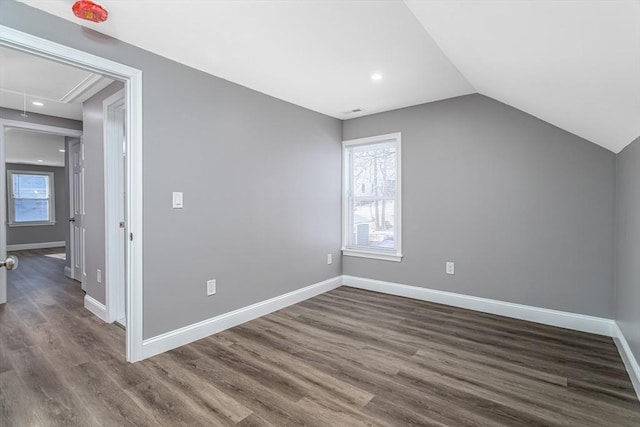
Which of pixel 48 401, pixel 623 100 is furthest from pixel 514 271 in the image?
pixel 48 401

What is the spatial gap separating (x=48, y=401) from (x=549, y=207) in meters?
4.20

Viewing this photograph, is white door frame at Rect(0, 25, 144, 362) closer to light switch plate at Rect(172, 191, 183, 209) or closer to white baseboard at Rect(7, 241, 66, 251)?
light switch plate at Rect(172, 191, 183, 209)

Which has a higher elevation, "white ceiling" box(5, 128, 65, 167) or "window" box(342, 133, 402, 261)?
"white ceiling" box(5, 128, 65, 167)

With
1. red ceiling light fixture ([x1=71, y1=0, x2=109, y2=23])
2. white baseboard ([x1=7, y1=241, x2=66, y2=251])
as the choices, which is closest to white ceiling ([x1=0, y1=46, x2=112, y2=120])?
red ceiling light fixture ([x1=71, y1=0, x2=109, y2=23])

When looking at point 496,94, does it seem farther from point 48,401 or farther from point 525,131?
point 48,401

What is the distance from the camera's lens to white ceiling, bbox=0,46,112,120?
2.53 m

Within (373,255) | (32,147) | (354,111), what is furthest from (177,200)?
(32,147)

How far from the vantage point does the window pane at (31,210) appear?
7.56 metres

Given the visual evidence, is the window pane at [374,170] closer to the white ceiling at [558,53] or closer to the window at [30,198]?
the white ceiling at [558,53]

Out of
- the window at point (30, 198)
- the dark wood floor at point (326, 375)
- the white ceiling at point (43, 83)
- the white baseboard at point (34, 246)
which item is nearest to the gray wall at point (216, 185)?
the dark wood floor at point (326, 375)

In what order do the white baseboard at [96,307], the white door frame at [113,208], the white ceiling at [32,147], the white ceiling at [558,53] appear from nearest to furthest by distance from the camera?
the white ceiling at [558,53]
the white door frame at [113,208]
the white baseboard at [96,307]
the white ceiling at [32,147]

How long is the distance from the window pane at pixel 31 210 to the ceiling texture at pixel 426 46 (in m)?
8.22

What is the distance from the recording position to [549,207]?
2.93 metres

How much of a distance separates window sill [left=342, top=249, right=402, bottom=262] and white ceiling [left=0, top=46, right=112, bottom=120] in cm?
337
